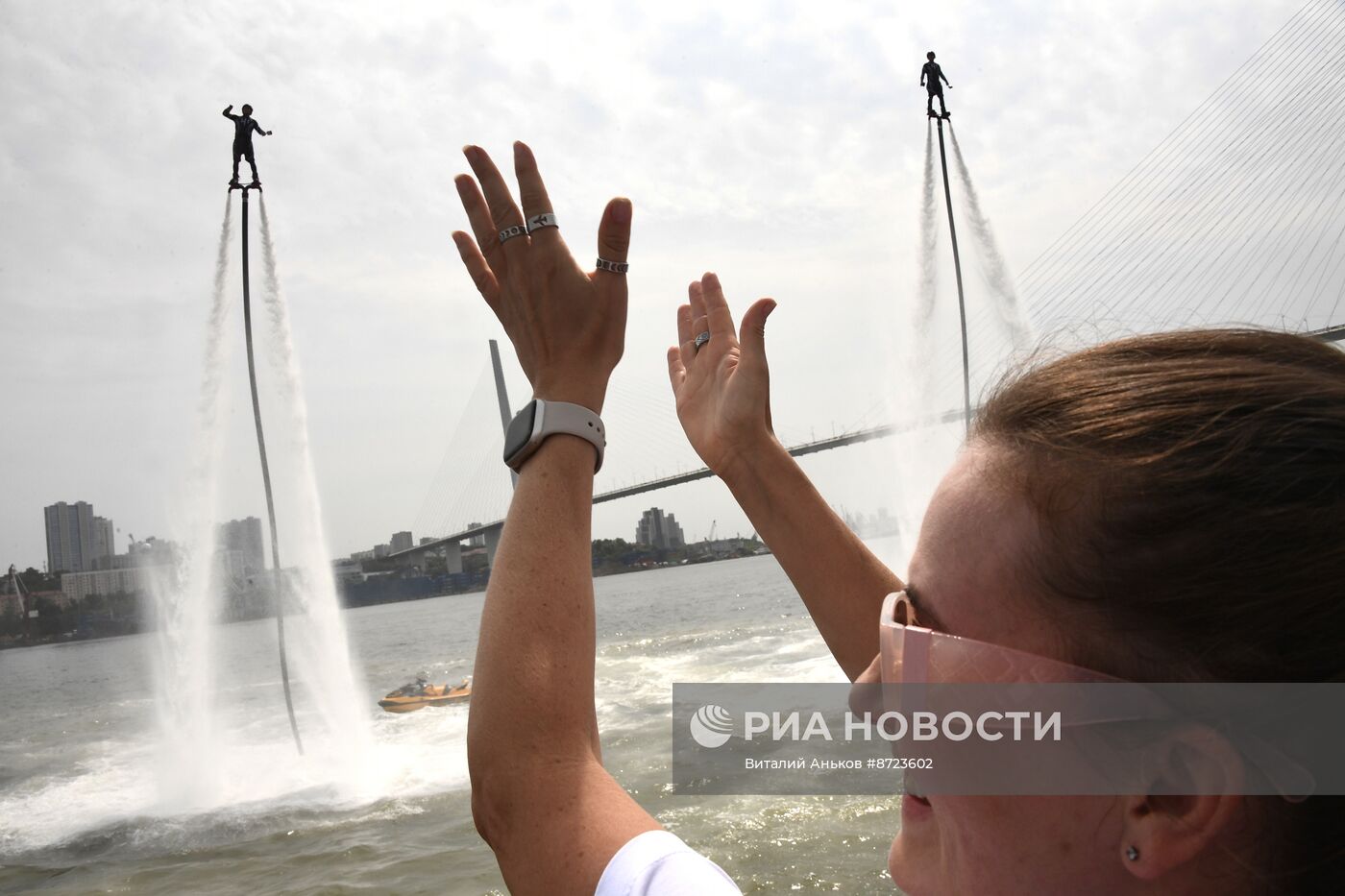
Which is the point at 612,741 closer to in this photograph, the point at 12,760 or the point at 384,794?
the point at 384,794

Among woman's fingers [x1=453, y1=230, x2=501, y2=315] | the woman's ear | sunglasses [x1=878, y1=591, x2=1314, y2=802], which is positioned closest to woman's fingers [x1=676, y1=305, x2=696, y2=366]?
woman's fingers [x1=453, y1=230, x2=501, y2=315]

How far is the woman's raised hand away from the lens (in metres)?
1.17

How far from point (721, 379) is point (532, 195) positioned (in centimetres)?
53

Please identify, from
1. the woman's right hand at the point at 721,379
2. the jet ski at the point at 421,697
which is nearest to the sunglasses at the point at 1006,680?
the woman's right hand at the point at 721,379

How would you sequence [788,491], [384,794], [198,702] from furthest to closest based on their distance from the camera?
[198,702], [384,794], [788,491]

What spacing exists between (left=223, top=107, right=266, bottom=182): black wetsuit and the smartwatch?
50.4 feet

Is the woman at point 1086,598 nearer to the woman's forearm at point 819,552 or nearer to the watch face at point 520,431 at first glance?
the watch face at point 520,431

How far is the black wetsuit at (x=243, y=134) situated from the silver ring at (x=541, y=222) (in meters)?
15.3

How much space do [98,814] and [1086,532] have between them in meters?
15.5

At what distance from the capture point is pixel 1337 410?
733mm

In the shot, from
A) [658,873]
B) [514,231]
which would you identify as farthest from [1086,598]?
[514,231]

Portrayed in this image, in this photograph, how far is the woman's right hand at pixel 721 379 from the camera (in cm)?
151

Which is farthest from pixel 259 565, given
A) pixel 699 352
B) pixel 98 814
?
pixel 699 352

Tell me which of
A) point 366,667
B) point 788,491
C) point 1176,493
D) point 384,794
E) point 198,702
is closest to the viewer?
point 1176,493
